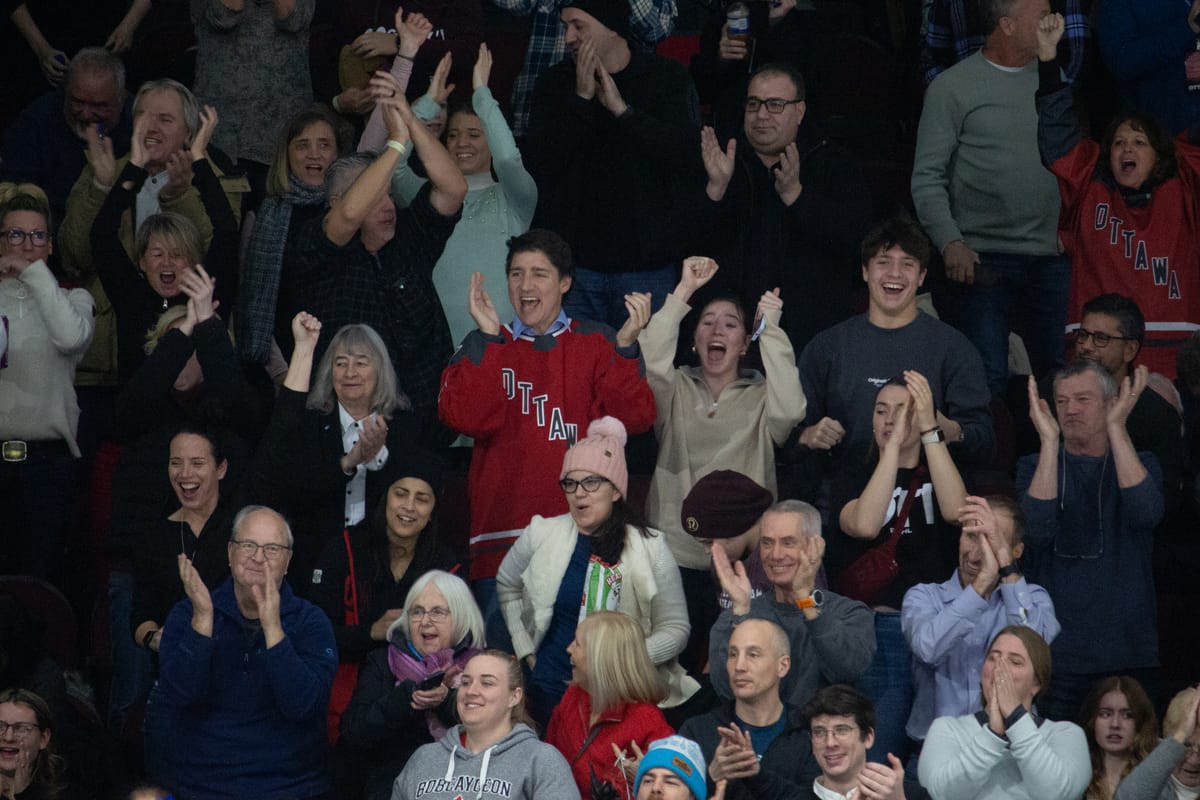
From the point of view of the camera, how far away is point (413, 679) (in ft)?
22.0

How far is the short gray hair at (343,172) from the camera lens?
8.20m

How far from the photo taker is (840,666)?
259 inches

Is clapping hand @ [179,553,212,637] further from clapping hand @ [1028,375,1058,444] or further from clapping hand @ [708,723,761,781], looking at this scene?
clapping hand @ [1028,375,1058,444]

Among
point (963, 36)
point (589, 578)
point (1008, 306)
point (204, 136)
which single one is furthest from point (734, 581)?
point (963, 36)

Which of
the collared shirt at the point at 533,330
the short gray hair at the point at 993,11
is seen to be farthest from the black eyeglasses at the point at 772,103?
the collared shirt at the point at 533,330

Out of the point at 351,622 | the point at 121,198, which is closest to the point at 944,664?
the point at 351,622

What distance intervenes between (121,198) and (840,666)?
3692mm

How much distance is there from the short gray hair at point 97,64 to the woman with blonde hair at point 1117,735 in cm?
516

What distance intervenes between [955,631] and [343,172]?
10.6 feet

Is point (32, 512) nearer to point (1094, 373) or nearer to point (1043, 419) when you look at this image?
point (1043, 419)

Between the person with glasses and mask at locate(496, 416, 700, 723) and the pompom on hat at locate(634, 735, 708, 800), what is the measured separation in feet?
2.45

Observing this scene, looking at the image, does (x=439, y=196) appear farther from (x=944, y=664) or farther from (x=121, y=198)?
(x=944, y=664)

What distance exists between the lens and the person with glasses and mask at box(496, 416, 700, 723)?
6.90 m

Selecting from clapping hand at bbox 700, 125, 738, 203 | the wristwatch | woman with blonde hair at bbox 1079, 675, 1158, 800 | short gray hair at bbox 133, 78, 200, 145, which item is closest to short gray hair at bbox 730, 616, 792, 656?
the wristwatch
